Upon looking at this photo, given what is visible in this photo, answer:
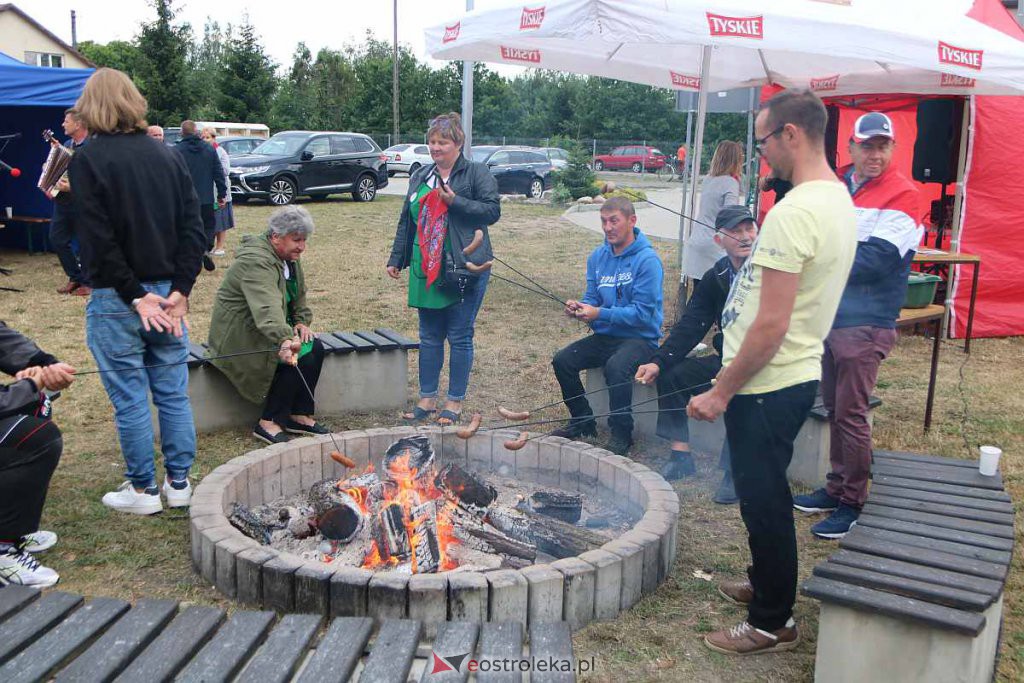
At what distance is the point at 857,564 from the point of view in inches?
105

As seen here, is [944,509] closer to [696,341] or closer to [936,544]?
[936,544]

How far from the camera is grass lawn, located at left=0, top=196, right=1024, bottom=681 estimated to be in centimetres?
299

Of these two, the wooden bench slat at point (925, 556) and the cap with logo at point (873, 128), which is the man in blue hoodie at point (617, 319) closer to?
the cap with logo at point (873, 128)

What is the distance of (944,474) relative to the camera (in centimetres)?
360

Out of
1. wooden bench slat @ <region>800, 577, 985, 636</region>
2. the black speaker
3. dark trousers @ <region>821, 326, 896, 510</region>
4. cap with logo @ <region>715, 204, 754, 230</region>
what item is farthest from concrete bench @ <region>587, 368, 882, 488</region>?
the black speaker

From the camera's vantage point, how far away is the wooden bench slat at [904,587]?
7.97 feet

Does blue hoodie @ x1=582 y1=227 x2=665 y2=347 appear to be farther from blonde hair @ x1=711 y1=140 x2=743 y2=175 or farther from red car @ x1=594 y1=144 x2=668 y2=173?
red car @ x1=594 y1=144 x2=668 y2=173

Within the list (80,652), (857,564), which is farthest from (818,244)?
(80,652)

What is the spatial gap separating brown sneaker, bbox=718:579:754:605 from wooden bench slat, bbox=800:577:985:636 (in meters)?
0.74

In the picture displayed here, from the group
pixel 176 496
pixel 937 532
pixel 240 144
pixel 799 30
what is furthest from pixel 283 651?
pixel 240 144

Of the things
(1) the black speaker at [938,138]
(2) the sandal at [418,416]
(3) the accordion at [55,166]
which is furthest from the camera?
(3) the accordion at [55,166]

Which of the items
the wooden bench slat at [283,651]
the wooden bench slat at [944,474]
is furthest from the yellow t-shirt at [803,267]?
the wooden bench slat at [283,651]

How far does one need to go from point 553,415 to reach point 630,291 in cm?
105

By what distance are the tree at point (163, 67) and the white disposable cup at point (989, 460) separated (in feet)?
111
